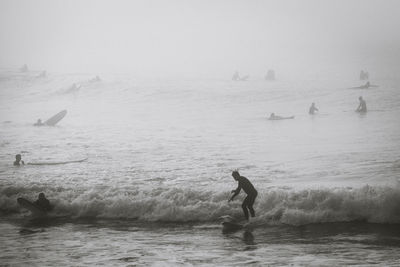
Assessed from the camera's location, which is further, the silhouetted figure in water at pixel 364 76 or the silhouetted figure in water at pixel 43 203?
the silhouetted figure in water at pixel 364 76

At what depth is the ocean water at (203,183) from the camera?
10031 mm

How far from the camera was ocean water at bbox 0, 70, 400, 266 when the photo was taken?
395 inches

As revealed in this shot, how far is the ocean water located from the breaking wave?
0.11 feet

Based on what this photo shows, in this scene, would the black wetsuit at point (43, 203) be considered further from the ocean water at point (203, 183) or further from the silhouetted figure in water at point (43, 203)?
the ocean water at point (203, 183)

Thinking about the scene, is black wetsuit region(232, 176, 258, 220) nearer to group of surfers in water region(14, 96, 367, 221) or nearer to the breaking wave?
group of surfers in water region(14, 96, 367, 221)

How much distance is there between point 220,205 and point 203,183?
9.00 feet

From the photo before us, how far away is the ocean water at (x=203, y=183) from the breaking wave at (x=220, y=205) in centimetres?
3

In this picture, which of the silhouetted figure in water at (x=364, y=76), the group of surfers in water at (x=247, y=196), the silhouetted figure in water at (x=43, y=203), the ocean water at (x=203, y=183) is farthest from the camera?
the silhouetted figure in water at (x=364, y=76)

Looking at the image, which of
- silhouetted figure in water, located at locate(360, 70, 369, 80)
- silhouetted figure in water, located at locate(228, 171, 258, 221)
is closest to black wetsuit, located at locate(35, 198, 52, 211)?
silhouetted figure in water, located at locate(228, 171, 258, 221)

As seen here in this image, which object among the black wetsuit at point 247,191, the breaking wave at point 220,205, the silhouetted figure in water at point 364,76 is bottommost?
the breaking wave at point 220,205

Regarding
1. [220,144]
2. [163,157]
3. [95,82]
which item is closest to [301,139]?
[220,144]

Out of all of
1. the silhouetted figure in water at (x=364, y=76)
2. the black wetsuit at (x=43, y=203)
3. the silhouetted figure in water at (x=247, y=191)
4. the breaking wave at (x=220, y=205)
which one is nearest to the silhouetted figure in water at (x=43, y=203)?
the black wetsuit at (x=43, y=203)

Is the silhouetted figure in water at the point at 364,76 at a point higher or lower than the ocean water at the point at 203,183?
higher

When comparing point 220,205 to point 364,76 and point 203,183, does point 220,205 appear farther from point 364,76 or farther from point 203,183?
point 364,76
